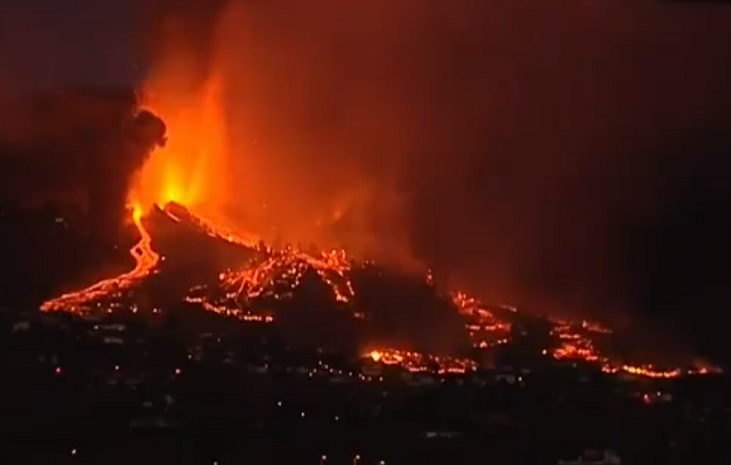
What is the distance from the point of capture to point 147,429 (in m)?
16.6

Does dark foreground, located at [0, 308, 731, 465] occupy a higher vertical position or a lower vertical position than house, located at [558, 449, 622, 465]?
higher

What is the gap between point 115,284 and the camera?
25438 mm

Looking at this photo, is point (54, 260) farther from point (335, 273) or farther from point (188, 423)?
point (188, 423)

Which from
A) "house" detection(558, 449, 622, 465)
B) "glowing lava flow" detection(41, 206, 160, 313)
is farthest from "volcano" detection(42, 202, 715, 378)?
"house" detection(558, 449, 622, 465)

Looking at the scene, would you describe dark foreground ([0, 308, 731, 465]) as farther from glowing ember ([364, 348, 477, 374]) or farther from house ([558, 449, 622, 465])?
glowing ember ([364, 348, 477, 374])

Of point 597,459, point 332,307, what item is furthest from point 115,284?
point 597,459

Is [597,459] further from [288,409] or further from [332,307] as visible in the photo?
[332,307]

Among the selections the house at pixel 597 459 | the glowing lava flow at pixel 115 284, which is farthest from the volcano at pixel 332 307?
the house at pixel 597 459

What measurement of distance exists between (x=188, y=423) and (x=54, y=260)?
30.3 ft

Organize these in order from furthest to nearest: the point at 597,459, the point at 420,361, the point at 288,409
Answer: the point at 420,361, the point at 288,409, the point at 597,459

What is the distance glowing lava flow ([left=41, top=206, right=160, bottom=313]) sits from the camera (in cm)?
2289

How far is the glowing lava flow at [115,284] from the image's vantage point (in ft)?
75.1

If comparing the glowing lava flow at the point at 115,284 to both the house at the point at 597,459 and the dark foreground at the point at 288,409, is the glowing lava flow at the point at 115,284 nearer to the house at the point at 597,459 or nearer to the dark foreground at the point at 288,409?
the dark foreground at the point at 288,409

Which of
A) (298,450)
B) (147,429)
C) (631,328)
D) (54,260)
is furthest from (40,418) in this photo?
(631,328)
